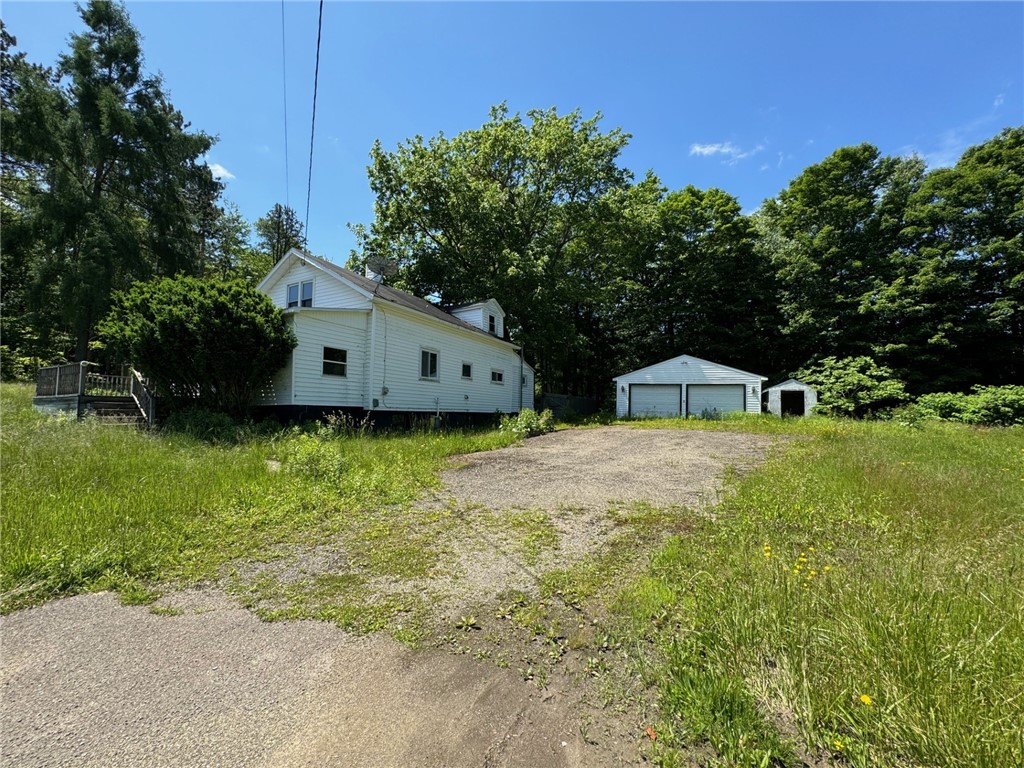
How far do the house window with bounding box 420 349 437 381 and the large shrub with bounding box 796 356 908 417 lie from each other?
1809 centimetres

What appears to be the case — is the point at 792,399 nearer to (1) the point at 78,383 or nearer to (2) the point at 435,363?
(2) the point at 435,363

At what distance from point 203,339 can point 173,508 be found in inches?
260

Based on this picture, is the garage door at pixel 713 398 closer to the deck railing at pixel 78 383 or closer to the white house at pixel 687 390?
the white house at pixel 687 390

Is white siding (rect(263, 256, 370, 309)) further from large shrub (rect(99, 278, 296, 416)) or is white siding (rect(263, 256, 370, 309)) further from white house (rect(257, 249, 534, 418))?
large shrub (rect(99, 278, 296, 416))

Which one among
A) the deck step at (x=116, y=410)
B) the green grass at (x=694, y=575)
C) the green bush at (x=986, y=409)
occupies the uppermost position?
the green bush at (x=986, y=409)

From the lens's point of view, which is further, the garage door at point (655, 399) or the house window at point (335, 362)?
the garage door at point (655, 399)

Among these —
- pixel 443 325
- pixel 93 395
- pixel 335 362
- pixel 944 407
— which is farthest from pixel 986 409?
pixel 93 395

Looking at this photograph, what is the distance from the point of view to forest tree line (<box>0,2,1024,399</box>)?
18.2 m

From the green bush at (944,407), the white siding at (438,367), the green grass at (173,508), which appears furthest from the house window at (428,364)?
the green bush at (944,407)

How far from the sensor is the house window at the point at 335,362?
12.1 meters

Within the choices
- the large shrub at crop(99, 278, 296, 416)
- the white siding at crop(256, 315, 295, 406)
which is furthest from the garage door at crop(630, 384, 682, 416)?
the large shrub at crop(99, 278, 296, 416)

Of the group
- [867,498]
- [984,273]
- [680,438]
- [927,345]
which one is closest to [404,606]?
[867,498]

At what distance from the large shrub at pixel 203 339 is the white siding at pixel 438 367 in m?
2.94

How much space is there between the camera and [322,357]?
1194 centimetres
